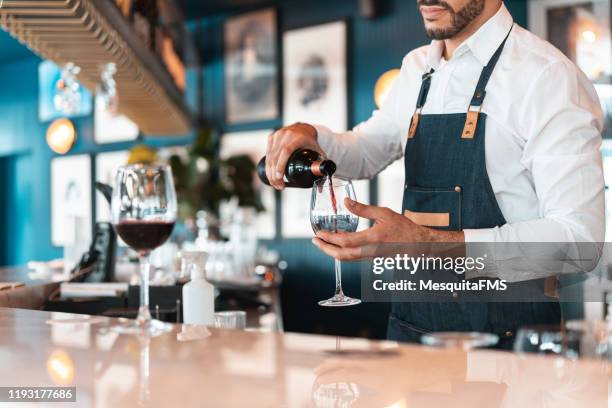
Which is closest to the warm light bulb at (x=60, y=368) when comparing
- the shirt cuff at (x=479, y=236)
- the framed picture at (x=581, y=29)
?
the shirt cuff at (x=479, y=236)

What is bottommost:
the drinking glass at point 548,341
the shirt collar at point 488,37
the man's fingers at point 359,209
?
the drinking glass at point 548,341

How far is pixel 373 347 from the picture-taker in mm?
963

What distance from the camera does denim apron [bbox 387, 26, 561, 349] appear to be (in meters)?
1.72

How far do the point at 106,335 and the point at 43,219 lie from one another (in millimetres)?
9071

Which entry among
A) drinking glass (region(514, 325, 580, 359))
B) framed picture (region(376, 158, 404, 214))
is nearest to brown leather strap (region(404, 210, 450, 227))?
drinking glass (region(514, 325, 580, 359))

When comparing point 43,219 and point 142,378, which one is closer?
point 142,378

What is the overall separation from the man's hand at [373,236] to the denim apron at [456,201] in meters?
0.23

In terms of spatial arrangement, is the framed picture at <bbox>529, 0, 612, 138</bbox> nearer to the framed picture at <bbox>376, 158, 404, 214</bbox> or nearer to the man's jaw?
the framed picture at <bbox>376, 158, 404, 214</bbox>

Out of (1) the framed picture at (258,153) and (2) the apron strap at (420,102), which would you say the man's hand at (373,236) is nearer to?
(2) the apron strap at (420,102)

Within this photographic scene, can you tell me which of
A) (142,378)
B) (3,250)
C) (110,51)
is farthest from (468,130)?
(3,250)

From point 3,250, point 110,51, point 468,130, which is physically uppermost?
point 110,51

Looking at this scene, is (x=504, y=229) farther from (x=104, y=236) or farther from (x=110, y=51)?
(x=110, y=51)

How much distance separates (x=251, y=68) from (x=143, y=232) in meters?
6.67

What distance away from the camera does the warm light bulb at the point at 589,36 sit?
5.38m
